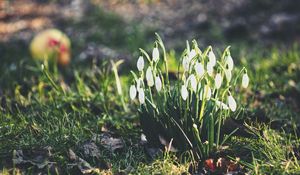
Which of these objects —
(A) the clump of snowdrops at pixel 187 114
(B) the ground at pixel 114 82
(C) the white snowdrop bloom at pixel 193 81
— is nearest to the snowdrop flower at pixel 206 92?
(A) the clump of snowdrops at pixel 187 114

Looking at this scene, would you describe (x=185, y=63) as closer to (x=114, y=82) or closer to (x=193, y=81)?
(x=193, y=81)

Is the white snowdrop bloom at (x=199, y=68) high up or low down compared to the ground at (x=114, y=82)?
up

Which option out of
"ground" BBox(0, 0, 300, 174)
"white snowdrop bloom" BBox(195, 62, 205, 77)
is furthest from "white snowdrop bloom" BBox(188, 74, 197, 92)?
"ground" BBox(0, 0, 300, 174)

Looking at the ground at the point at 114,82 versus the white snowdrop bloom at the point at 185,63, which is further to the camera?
the ground at the point at 114,82

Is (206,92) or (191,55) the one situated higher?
(191,55)

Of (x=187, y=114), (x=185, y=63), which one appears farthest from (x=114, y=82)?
(x=185, y=63)

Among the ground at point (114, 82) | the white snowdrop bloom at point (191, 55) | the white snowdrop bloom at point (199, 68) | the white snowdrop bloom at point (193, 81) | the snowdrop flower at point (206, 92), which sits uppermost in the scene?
the white snowdrop bloom at point (191, 55)

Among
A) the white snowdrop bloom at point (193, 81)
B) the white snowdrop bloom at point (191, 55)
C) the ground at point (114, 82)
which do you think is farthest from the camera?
the ground at point (114, 82)

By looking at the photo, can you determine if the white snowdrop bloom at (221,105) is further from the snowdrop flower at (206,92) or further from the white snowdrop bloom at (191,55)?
the white snowdrop bloom at (191,55)
